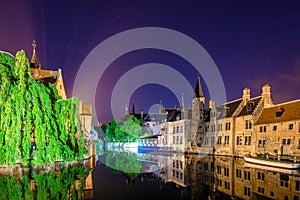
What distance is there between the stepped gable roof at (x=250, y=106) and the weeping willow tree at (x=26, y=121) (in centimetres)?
2960

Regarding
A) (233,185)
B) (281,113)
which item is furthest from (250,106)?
Answer: (233,185)

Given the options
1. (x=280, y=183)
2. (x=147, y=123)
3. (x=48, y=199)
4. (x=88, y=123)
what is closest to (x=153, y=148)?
(x=88, y=123)

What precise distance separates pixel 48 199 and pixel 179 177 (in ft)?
41.6

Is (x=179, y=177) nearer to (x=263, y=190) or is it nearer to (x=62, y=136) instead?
(x=263, y=190)

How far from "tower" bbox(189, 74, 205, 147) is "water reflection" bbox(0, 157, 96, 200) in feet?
114

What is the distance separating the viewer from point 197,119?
58.9m

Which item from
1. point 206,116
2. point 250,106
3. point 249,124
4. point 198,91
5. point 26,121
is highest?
point 198,91

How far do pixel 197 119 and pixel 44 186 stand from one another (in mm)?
43496

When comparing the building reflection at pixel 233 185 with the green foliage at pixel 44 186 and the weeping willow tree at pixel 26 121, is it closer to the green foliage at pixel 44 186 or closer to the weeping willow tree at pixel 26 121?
the green foliage at pixel 44 186

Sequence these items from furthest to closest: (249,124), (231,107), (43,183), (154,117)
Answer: (154,117) < (231,107) < (249,124) < (43,183)

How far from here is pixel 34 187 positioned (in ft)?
59.9

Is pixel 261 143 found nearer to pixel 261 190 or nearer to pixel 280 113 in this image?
pixel 280 113

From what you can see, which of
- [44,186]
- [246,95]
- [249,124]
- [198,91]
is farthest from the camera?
[198,91]

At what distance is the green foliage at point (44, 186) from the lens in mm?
16188
